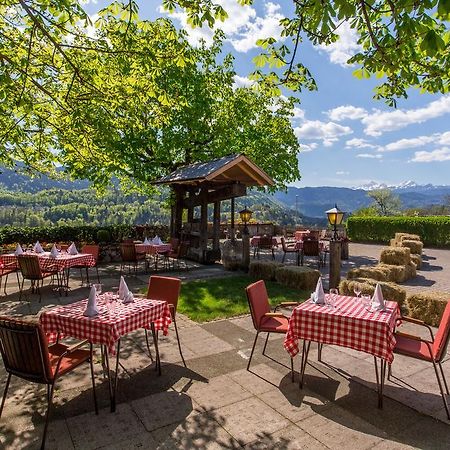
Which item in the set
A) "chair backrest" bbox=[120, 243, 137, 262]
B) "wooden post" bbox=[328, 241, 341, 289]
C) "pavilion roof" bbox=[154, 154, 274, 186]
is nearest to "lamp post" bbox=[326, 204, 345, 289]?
"wooden post" bbox=[328, 241, 341, 289]

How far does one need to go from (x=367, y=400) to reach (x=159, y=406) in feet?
7.86

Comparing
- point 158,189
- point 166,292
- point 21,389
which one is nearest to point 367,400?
point 166,292

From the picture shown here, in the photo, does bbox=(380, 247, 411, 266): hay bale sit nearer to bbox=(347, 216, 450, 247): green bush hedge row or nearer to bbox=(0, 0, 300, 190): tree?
bbox=(0, 0, 300, 190): tree

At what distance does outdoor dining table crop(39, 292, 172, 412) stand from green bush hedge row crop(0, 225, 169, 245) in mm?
12269

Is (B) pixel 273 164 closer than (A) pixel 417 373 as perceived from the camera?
No

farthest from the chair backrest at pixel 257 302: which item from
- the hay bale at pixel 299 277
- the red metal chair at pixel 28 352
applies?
the hay bale at pixel 299 277

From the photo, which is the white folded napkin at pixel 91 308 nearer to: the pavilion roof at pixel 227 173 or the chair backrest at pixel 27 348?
the chair backrest at pixel 27 348

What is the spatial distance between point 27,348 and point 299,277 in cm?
749

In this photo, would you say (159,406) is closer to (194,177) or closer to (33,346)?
(33,346)

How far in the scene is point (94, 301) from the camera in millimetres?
4305

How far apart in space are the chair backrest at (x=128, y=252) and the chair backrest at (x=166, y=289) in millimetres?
5807

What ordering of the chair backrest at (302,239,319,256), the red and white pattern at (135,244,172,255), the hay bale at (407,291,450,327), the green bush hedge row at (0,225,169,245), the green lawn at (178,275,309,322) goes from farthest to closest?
the green bush hedge row at (0,225,169,245) < the chair backrest at (302,239,319,256) < the red and white pattern at (135,244,172,255) < the green lawn at (178,275,309,322) < the hay bale at (407,291,450,327)

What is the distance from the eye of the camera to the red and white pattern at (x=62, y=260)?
30.0 ft

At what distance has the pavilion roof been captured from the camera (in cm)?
1197
